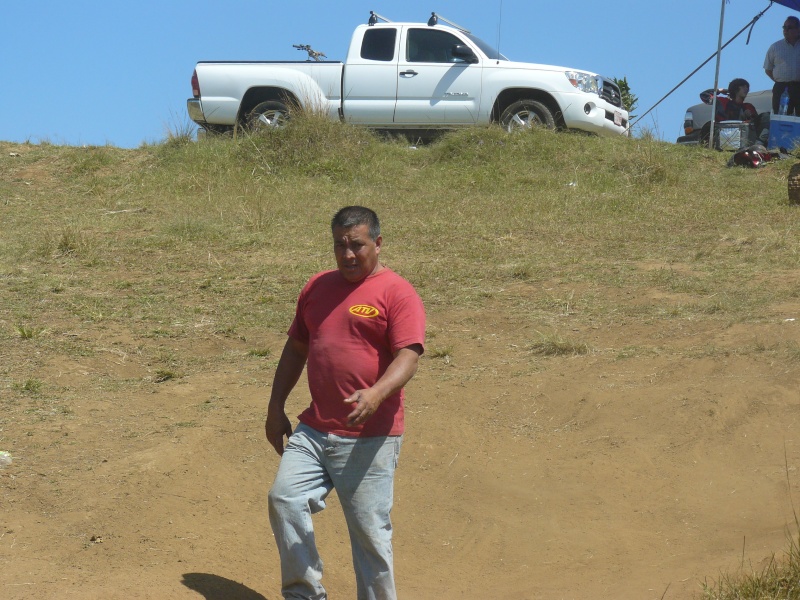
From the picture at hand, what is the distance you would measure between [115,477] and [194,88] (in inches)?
373

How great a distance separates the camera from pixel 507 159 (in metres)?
12.8

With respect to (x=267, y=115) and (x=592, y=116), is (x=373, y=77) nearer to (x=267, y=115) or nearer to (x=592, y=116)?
(x=267, y=115)

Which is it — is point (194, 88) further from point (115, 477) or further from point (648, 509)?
point (648, 509)

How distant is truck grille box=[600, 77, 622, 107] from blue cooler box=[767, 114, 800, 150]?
214 cm

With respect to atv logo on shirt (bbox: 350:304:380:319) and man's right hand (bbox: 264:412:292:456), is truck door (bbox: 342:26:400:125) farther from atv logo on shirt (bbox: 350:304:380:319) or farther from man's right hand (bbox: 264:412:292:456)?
atv logo on shirt (bbox: 350:304:380:319)

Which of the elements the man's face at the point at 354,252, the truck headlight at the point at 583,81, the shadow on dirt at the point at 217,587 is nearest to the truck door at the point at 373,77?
the truck headlight at the point at 583,81

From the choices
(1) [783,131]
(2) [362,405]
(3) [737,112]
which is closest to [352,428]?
(2) [362,405]

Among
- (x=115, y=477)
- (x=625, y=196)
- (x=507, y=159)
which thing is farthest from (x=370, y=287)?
(x=507, y=159)

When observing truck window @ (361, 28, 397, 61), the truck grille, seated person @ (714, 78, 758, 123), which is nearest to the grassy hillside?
the truck grille

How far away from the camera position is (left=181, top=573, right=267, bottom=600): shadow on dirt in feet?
14.1

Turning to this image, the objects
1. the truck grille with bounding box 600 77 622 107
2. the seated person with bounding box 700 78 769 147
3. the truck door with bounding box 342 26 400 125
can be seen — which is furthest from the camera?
the seated person with bounding box 700 78 769 147

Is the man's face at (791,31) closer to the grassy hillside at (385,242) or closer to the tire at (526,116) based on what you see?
the grassy hillside at (385,242)

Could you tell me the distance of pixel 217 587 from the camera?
4.36 meters

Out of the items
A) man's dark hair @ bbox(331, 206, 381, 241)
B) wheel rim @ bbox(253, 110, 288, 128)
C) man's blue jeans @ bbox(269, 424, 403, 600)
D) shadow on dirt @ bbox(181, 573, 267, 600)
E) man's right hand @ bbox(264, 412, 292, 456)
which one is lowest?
shadow on dirt @ bbox(181, 573, 267, 600)
